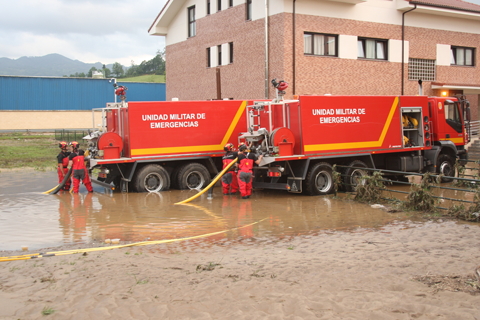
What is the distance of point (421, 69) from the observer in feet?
89.9

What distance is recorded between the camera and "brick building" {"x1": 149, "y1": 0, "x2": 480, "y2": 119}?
23203 mm

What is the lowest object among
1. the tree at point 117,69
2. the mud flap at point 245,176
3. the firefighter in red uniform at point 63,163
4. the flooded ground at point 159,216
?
the flooded ground at point 159,216

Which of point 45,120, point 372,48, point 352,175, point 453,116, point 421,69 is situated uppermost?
point 372,48

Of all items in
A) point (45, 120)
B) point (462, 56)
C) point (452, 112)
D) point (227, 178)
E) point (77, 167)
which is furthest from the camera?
point (45, 120)

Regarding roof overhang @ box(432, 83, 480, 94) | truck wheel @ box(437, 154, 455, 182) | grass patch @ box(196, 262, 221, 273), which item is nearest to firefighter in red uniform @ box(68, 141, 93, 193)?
grass patch @ box(196, 262, 221, 273)

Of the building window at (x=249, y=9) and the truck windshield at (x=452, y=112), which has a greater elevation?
the building window at (x=249, y=9)

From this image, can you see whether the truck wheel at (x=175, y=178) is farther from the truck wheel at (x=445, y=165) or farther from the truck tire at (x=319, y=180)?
the truck wheel at (x=445, y=165)

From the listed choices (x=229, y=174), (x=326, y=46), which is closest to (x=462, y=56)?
(x=326, y=46)

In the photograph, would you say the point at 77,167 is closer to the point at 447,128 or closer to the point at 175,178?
the point at 175,178

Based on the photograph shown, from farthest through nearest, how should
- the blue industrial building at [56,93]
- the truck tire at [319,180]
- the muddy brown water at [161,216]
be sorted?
the blue industrial building at [56,93] → the truck tire at [319,180] → the muddy brown water at [161,216]

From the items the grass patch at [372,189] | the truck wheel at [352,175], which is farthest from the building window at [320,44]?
the grass patch at [372,189]

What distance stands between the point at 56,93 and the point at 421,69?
37.7 metres

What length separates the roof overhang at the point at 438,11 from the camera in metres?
25.2

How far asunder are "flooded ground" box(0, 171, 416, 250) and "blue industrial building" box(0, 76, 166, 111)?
1510 inches
